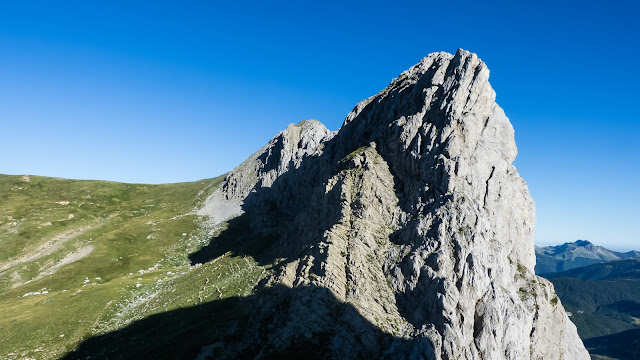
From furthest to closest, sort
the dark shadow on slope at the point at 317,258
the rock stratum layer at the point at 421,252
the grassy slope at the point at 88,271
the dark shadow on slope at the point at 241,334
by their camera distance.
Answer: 1. the grassy slope at the point at 88,271
2. the dark shadow on slope at the point at 317,258
3. the rock stratum layer at the point at 421,252
4. the dark shadow on slope at the point at 241,334

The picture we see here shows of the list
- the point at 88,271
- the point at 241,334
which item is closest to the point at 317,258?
the point at 241,334

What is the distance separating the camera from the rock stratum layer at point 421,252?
2002 inches

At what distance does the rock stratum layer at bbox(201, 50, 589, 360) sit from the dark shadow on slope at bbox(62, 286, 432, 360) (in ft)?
0.93

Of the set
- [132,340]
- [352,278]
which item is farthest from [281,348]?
[132,340]

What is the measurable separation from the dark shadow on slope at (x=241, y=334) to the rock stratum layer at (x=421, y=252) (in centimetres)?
28

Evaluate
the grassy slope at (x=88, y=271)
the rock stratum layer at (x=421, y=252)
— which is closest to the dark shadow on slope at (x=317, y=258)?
the rock stratum layer at (x=421, y=252)

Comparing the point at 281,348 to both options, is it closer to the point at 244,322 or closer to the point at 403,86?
the point at 244,322

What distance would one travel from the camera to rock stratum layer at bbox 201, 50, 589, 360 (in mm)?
50844

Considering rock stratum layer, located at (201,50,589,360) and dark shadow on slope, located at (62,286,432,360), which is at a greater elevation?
rock stratum layer, located at (201,50,589,360)

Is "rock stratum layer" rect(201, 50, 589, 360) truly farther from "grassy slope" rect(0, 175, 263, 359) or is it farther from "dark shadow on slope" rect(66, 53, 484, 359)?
"grassy slope" rect(0, 175, 263, 359)

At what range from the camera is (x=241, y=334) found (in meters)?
59.7

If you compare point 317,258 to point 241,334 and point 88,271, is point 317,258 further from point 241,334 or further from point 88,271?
point 88,271

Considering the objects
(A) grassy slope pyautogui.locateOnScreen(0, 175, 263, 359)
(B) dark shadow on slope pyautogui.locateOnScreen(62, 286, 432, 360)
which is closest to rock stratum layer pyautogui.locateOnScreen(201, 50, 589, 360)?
(B) dark shadow on slope pyautogui.locateOnScreen(62, 286, 432, 360)

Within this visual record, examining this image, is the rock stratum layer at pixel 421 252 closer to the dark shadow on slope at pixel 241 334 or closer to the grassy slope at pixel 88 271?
the dark shadow on slope at pixel 241 334
